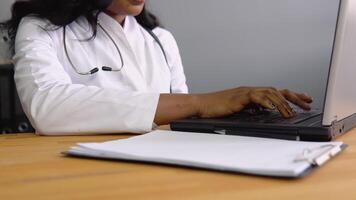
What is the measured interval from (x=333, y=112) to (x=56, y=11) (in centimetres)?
86

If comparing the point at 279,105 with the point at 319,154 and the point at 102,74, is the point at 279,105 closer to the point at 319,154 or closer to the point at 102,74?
the point at 319,154

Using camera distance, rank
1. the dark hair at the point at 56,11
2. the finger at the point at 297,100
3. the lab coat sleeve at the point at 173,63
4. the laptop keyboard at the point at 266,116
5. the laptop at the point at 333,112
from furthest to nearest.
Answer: the lab coat sleeve at the point at 173,63, the dark hair at the point at 56,11, the finger at the point at 297,100, the laptop keyboard at the point at 266,116, the laptop at the point at 333,112

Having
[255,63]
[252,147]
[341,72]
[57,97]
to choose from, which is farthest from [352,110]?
[255,63]

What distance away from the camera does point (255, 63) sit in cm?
270

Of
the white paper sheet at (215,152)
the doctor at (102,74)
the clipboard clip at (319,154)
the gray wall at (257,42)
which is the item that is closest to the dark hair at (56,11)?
the doctor at (102,74)

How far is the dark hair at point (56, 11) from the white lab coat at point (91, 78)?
2cm

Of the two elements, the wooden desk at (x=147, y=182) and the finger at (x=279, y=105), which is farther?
the finger at (x=279, y=105)

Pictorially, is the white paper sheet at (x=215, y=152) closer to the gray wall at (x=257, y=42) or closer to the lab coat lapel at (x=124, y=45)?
the lab coat lapel at (x=124, y=45)

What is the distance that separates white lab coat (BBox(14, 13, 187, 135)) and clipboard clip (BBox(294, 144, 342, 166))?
38 cm

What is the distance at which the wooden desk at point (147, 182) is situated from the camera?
0.44 metres

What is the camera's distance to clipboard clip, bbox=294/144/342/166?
0.52m

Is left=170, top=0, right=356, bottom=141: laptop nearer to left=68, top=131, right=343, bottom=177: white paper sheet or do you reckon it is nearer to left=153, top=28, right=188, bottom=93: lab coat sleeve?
left=68, top=131, right=343, bottom=177: white paper sheet

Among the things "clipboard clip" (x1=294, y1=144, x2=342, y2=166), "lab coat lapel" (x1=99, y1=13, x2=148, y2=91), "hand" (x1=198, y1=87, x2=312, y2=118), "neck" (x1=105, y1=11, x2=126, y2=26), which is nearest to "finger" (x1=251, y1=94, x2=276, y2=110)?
"hand" (x1=198, y1=87, x2=312, y2=118)

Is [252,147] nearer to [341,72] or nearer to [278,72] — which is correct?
[341,72]
